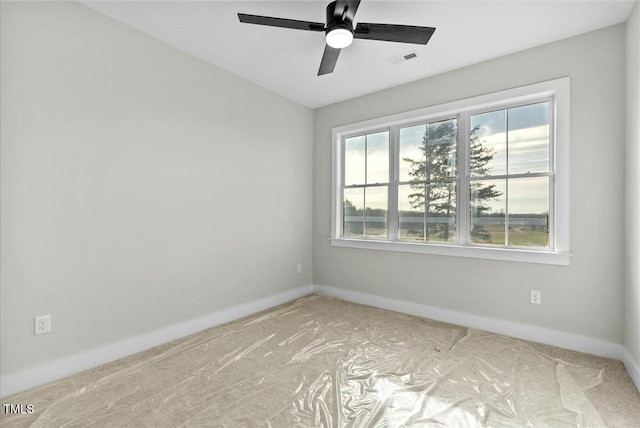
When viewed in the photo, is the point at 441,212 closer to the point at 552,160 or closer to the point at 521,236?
the point at 521,236

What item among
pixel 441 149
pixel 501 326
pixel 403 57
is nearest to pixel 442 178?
pixel 441 149

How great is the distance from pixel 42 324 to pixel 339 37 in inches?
112

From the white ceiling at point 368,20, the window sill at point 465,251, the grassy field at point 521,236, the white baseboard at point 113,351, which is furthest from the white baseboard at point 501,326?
the white ceiling at point 368,20

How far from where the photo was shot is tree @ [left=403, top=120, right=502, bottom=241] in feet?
10.5

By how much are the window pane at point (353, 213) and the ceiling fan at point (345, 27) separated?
219cm

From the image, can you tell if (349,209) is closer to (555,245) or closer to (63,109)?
(555,245)

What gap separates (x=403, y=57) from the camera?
9.91ft

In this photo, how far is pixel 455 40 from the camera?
2717 mm

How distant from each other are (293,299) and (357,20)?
3249mm

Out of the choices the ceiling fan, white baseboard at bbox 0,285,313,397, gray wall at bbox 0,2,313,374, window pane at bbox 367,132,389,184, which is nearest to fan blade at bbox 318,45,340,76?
the ceiling fan

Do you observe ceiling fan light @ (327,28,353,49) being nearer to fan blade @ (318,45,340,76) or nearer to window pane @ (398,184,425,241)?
fan blade @ (318,45,340,76)

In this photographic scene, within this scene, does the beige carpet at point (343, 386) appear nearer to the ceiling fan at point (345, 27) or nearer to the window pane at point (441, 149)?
the window pane at point (441, 149)

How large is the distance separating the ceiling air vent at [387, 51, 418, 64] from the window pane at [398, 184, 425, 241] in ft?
4.53

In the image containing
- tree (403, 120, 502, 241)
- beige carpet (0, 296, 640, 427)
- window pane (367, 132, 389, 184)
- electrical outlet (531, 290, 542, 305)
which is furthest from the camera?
window pane (367, 132, 389, 184)
